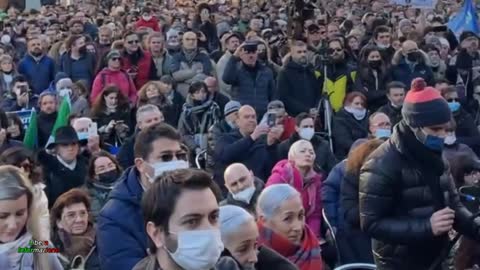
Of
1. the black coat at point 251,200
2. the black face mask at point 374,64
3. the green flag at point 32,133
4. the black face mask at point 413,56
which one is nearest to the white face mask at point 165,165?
the black coat at point 251,200

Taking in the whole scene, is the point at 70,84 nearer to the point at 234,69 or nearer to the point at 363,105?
the point at 234,69

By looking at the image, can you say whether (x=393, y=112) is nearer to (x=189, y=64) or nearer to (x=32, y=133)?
(x=189, y=64)

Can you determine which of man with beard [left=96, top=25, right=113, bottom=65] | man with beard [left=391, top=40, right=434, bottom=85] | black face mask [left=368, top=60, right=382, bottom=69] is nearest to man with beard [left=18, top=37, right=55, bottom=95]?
man with beard [left=96, top=25, right=113, bottom=65]

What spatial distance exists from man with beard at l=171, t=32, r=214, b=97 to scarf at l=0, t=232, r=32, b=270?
794 cm

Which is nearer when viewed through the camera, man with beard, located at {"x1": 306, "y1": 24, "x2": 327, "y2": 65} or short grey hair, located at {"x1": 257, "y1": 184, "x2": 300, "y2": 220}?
short grey hair, located at {"x1": 257, "y1": 184, "x2": 300, "y2": 220}

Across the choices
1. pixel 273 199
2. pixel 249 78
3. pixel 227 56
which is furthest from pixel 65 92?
pixel 273 199

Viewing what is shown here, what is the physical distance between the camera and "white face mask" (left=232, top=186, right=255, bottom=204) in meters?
6.28

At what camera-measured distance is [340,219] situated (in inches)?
265

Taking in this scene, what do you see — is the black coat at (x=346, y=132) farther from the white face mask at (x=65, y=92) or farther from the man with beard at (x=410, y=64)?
the white face mask at (x=65, y=92)

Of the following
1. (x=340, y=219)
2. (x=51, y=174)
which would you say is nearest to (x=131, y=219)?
(x=340, y=219)

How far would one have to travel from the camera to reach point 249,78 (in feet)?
35.8

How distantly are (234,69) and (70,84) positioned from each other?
177 cm

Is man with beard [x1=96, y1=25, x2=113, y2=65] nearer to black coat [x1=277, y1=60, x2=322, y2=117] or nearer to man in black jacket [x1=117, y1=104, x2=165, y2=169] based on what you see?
black coat [x1=277, y1=60, x2=322, y2=117]

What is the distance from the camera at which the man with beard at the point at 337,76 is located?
11.2 meters
